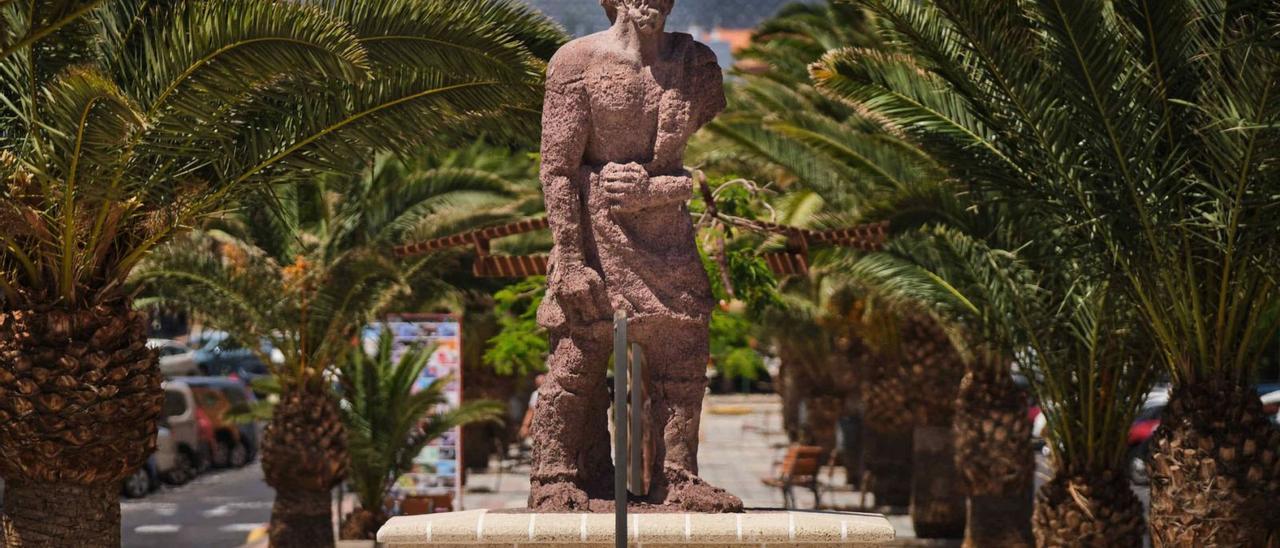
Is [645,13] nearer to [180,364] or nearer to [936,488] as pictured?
[936,488]

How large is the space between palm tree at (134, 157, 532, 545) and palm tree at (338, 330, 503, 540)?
1.17 metres

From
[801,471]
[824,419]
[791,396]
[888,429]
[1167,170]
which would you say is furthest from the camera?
[791,396]

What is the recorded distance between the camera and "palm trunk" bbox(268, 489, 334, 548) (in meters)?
16.2

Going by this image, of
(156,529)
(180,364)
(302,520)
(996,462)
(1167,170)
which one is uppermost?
→ (180,364)

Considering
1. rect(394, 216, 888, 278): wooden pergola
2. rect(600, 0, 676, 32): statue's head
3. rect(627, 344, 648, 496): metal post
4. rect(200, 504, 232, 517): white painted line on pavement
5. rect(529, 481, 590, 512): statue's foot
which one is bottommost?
rect(200, 504, 232, 517): white painted line on pavement

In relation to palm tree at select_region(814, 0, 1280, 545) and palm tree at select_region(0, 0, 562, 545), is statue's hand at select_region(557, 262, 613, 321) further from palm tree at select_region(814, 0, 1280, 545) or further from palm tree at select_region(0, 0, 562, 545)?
palm tree at select_region(814, 0, 1280, 545)

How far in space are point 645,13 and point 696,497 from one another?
246 centimetres

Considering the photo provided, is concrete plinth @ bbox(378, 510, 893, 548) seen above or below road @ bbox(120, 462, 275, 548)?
above

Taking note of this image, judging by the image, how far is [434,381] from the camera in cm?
1873

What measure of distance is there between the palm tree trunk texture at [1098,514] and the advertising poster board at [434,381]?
780 centimetres

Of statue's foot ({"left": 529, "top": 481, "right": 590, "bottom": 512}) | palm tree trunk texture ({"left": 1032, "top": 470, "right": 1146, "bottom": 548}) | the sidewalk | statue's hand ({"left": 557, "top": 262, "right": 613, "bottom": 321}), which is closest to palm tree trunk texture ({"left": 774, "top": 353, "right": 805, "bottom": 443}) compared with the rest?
the sidewalk

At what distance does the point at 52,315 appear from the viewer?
9.93 metres

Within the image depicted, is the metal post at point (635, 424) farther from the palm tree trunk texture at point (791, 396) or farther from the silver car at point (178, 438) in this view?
the palm tree trunk texture at point (791, 396)

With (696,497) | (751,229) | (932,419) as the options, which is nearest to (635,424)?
(696,497)
